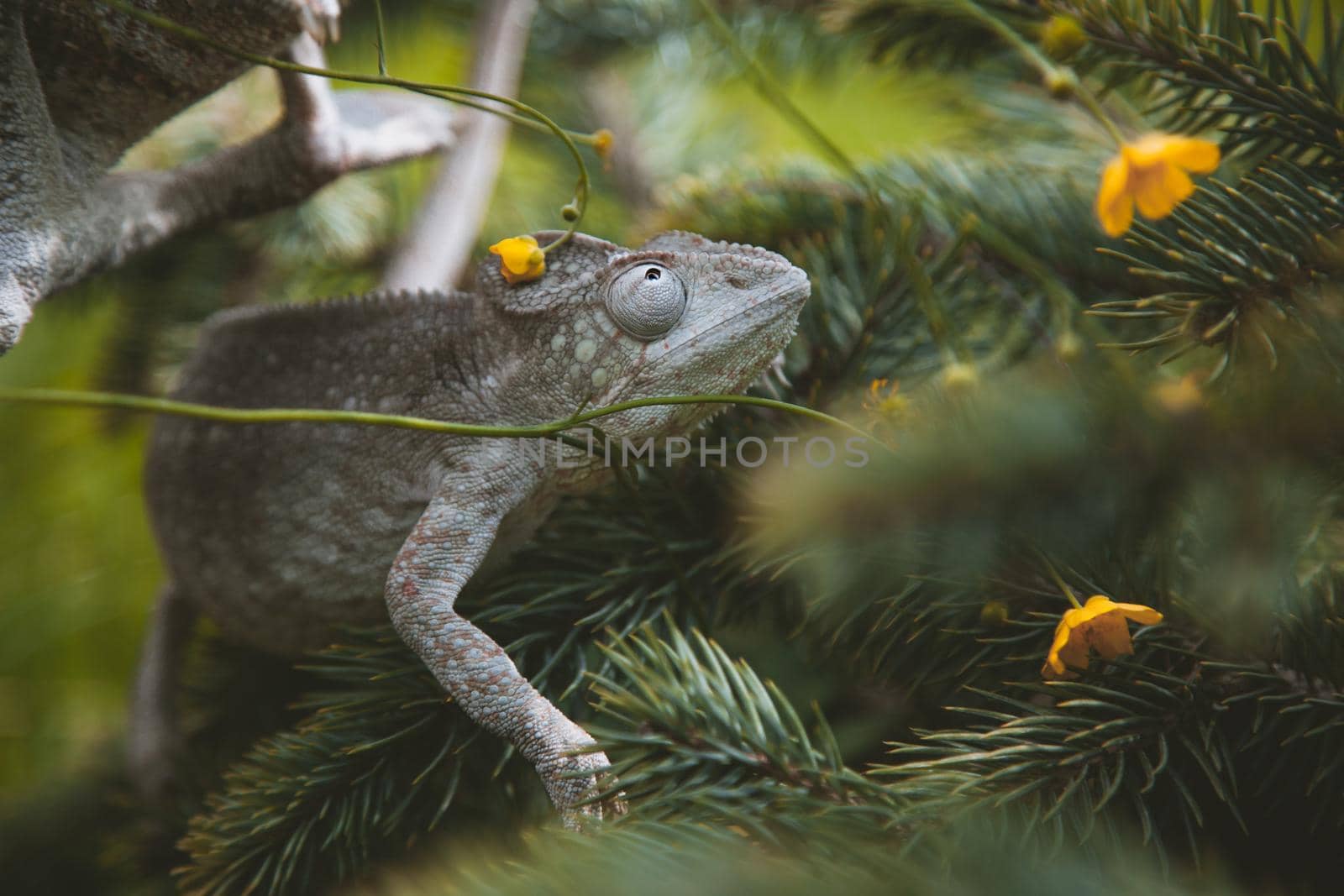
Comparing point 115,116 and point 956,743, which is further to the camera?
point 115,116

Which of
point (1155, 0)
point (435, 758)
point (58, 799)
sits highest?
point (1155, 0)

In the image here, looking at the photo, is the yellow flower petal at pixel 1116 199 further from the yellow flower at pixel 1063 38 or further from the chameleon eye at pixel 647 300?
the chameleon eye at pixel 647 300

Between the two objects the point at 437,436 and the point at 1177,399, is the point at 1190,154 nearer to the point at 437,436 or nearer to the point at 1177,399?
the point at 1177,399

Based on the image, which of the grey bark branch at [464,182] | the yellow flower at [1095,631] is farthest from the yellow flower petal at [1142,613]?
the grey bark branch at [464,182]

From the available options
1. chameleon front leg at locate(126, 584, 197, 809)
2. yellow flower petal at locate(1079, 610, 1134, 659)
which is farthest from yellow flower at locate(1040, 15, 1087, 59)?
chameleon front leg at locate(126, 584, 197, 809)

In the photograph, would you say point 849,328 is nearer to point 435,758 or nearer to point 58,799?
point 435,758

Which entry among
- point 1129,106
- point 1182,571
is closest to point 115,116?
point 1182,571

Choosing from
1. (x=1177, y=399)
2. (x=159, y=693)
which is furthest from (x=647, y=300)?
(x=159, y=693)
